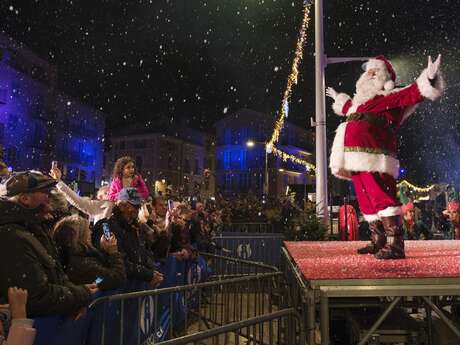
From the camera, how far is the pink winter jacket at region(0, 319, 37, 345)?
2273 mm

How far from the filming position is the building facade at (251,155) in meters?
47.9

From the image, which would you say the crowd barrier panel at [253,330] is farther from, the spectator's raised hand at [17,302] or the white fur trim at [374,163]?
the white fur trim at [374,163]

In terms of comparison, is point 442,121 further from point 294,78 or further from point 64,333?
point 64,333

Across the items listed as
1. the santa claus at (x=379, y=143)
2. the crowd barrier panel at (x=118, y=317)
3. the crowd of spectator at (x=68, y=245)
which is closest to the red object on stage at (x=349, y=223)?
the crowd of spectator at (x=68, y=245)

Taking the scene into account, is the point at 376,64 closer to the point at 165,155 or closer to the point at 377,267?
the point at 377,267

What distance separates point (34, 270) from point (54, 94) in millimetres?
38203

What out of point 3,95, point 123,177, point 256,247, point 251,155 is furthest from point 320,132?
point 251,155

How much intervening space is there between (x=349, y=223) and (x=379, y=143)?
447 cm

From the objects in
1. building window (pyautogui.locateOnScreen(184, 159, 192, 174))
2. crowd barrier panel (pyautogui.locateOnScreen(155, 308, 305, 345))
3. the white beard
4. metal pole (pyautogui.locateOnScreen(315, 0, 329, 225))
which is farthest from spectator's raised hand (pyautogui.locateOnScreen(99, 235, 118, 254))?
building window (pyautogui.locateOnScreen(184, 159, 192, 174))

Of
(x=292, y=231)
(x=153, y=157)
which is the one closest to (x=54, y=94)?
(x=153, y=157)

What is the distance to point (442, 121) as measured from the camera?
32.3m

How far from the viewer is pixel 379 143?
4711 mm

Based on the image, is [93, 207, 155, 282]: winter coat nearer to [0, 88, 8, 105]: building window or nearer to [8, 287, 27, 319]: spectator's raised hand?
[8, 287, 27, 319]: spectator's raised hand

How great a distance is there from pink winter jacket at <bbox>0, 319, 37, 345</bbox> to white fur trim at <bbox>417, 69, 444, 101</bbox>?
3893 mm
